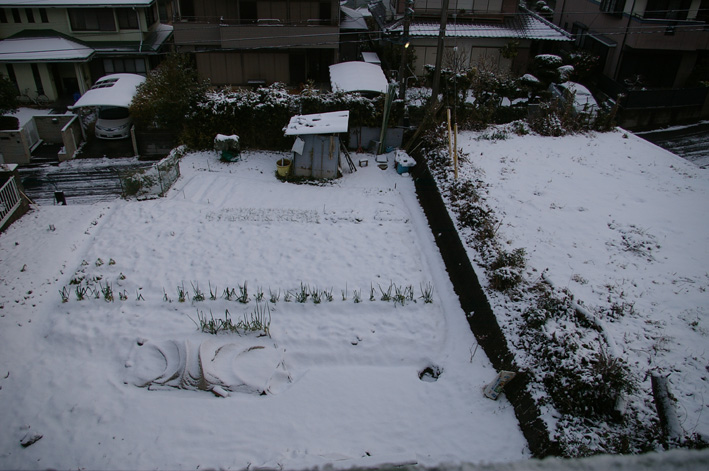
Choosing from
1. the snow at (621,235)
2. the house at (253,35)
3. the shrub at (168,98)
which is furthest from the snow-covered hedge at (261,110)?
the house at (253,35)

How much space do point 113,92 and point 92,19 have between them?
7.28 m

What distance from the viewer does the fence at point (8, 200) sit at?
11.2m

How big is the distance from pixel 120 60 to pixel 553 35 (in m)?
21.8

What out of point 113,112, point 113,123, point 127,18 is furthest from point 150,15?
point 113,123

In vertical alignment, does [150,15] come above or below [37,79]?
above

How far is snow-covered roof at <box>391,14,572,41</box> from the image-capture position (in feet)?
69.2

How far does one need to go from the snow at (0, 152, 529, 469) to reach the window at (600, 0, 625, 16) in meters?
17.1

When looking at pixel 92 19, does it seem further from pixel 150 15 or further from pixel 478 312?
pixel 478 312

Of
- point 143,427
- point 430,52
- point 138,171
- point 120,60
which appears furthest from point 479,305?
point 120,60

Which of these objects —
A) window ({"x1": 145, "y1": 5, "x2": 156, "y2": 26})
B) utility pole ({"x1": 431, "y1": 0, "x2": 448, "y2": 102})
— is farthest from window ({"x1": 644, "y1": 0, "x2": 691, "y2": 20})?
window ({"x1": 145, "y1": 5, "x2": 156, "y2": 26})

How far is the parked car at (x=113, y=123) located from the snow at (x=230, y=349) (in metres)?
6.68

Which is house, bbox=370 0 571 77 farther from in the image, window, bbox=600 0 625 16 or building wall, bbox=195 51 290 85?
building wall, bbox=195 51 290 85

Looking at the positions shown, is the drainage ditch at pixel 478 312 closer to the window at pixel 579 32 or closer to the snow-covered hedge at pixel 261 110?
the snow-covered hedge at pixel 261 110

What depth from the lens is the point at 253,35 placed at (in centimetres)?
2025
